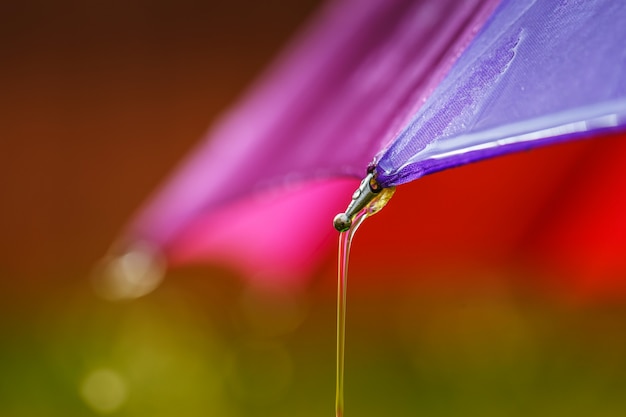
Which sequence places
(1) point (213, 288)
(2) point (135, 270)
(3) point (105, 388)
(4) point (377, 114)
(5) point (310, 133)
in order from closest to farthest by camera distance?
(4) point (377, 114), (5) point (310, 133), (2) point (135, 270), (3) point (105, 388), (1) point (213, 288)

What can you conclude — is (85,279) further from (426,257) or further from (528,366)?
(528,366)

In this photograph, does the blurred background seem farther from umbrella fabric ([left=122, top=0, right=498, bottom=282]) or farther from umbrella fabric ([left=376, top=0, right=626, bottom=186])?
umbrella fabric ([left=376, top=0, right=626, bottom=186])

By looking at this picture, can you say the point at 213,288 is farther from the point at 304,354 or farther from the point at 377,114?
the point at 377,114

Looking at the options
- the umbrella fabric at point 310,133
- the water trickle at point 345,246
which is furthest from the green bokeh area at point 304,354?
the water trickle at point 345,246

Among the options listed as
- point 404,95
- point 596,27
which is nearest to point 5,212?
point 404,95

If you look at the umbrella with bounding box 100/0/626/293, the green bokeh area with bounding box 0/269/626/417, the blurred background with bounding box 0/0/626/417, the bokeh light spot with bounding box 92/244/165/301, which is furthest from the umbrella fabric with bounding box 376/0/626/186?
the green bokeh area with bounding box 0/269/626/417

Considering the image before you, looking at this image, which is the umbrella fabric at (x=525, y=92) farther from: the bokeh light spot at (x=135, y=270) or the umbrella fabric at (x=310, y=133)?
the bokeh light spot at (x=135, y=270)

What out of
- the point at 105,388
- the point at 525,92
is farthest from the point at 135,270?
the point at 105,388
